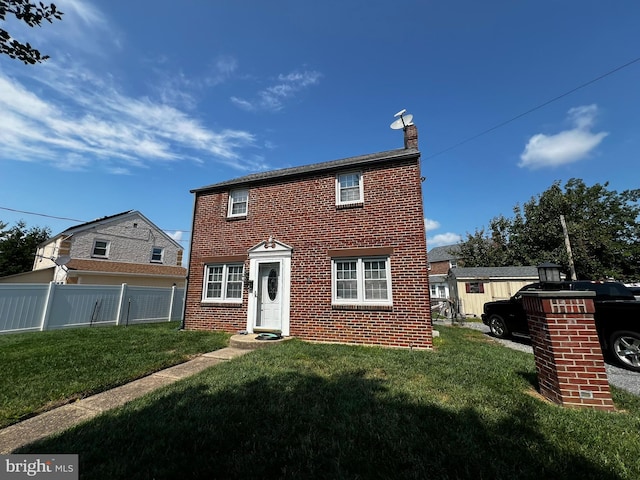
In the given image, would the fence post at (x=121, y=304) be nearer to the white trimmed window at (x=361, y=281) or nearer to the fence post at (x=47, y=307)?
the fence post at (x=47, y=307)

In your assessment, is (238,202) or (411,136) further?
(238,202)

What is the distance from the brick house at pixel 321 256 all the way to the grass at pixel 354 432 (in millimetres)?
3385

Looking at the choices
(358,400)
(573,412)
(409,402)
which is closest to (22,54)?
(358,400)

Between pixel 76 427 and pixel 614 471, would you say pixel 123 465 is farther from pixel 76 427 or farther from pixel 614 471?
pixel 614 471

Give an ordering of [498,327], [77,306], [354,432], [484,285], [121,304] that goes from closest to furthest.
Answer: [354,432]
[498,327]
[77,306]
[121,304]
[484,285]

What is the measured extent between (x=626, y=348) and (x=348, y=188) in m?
7.93

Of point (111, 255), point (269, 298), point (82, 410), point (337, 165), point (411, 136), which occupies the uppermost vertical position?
point (411, 136)

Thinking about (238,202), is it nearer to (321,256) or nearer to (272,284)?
(272,284)

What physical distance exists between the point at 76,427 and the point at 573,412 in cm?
602

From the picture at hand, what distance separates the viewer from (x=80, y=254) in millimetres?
19875

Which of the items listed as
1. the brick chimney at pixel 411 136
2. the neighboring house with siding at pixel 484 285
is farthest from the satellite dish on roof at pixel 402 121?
the neighboring house with siding at pixel 484 285

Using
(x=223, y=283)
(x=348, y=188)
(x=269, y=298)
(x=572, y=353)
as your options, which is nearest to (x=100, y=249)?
(x=223, y=283)

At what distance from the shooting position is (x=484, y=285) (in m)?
19.0

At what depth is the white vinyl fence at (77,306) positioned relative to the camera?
977cm
